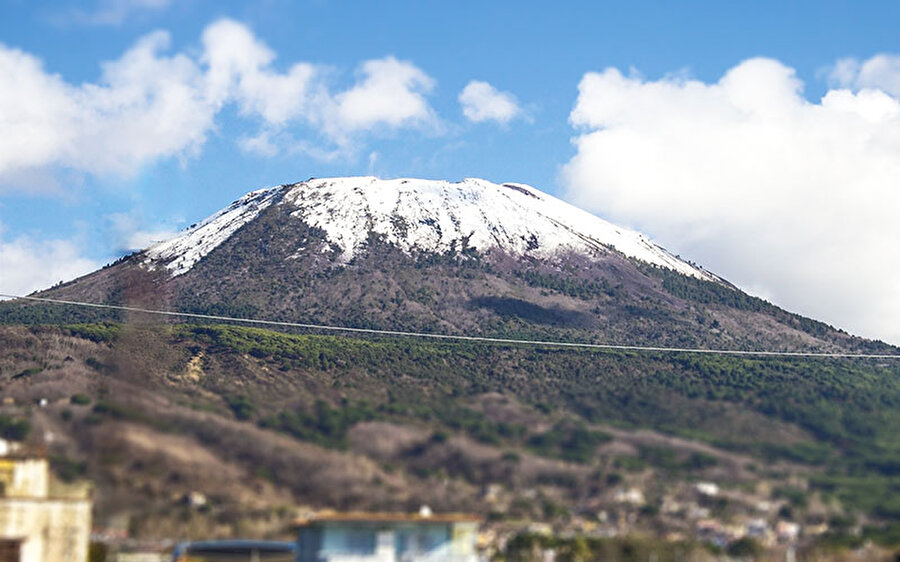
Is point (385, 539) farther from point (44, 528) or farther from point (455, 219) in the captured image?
point (455, 219)

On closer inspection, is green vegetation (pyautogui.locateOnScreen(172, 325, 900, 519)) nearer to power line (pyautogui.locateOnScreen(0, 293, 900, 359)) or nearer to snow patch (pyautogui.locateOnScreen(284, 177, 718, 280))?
power line (pyautogui.locateOnScreen(0, 293, 900, 359))

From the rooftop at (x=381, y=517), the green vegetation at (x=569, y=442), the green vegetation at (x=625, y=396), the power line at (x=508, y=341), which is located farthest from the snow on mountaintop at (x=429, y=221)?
the rooftop at (x=381, y=517)

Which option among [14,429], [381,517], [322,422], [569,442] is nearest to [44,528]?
[381,517]

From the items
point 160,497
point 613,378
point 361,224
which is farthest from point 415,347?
point 160,497

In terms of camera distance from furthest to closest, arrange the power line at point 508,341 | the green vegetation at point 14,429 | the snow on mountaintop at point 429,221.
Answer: the snow on mountaintop at point 429,221, the power line at point 508,341, the green vegetation at point 14,429

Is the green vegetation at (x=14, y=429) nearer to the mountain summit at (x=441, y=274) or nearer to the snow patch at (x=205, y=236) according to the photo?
the mountain summit at (x=441, y=274)

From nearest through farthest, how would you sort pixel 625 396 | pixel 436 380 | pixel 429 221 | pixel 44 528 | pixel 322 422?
1. pixel 44 528
2. pixel 322 422
3. pixel 625 396
4. pixel 436 380
5. pixel 429 221

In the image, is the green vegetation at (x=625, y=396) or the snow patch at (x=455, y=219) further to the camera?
the snow patch at (x=455, y=219)

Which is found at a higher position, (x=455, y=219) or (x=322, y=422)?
(x=455, y=219)
